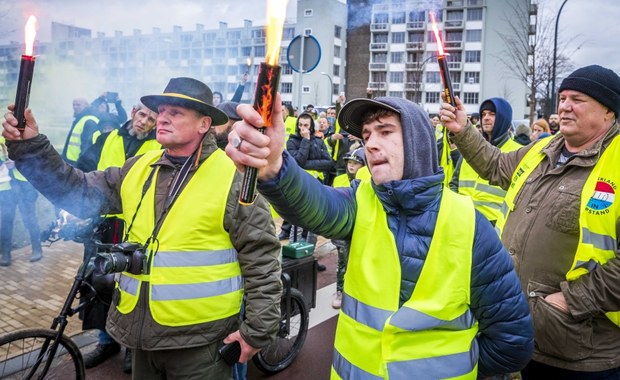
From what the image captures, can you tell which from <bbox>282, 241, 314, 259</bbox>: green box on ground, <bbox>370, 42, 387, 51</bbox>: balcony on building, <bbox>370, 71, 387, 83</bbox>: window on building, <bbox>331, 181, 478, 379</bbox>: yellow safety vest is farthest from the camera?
<bbox>370, 71, 387, 83</bbox>: window on building

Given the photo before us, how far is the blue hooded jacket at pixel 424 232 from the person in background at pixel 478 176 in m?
3.19

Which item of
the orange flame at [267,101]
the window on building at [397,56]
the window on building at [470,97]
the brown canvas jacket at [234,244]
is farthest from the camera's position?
the window on building at [397,56]

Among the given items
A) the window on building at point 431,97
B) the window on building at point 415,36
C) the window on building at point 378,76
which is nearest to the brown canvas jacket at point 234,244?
the window on building at point 431,97

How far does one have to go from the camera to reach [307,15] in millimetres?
9977

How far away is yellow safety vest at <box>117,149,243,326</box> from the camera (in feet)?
8.37

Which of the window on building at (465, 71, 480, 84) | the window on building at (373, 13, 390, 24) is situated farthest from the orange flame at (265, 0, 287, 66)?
the window on building at (373, 13, 390, 24)

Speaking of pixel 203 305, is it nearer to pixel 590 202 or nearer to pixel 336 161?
pixel 590 202

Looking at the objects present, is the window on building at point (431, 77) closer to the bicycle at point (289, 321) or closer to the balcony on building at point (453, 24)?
the balcony on building at point (453, 24)

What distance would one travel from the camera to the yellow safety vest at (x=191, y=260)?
2.55 meters

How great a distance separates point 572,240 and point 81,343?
14.1ft

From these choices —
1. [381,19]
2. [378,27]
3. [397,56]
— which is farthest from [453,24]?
[381,19]

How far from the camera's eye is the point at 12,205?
6.87 metres

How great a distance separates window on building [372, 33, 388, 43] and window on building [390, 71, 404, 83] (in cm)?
462

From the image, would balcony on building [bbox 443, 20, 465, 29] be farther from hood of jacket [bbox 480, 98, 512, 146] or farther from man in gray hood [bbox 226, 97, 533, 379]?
man in gray hood [bbox 226, 97, 533, 379]
